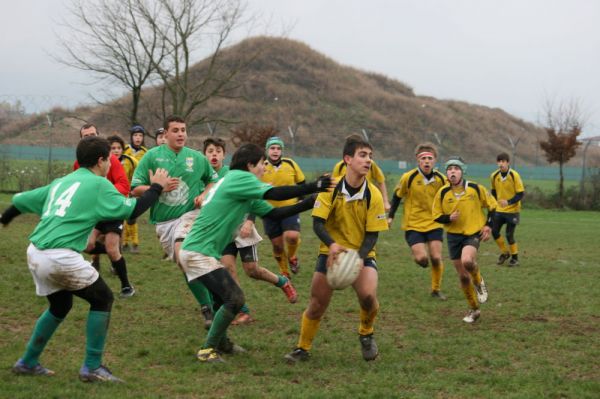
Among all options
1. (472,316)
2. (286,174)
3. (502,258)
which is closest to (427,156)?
(472,316)

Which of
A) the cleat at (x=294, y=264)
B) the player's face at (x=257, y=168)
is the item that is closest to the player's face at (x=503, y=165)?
the cleat at (x=294, y=264)

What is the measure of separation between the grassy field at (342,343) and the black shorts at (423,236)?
30.5 inches

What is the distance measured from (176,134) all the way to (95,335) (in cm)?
286

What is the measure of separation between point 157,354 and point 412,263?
7.41 meters

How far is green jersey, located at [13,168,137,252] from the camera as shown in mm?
5480

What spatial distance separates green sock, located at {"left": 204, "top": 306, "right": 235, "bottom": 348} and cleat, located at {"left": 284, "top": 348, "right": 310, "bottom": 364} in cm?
63

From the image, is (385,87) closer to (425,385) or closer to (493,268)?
(493,268)

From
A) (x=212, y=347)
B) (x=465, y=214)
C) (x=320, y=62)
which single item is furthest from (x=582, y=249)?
(x=320, y=62)

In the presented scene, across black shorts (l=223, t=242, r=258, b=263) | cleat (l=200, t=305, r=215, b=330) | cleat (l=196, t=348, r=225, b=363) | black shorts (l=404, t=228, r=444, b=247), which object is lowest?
cleat (l=196, t=348, r=225, b=363)

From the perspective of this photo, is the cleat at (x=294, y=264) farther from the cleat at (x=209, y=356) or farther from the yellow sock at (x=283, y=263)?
the cleat at (x=209, y=356)

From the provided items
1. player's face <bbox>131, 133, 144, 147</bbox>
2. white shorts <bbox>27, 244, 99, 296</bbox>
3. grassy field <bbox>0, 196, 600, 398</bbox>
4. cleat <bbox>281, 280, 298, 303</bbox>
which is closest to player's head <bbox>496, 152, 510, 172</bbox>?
grassy field <bbox>0, 196, 600, 398</bbox>

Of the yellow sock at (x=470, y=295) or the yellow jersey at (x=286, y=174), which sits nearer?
the yellow sock at (x=470, y=295)

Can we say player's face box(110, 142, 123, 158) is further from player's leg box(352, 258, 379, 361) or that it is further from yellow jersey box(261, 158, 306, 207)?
player's leg box(352, 258, 379, 361)

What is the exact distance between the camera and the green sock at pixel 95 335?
18.7 feet
